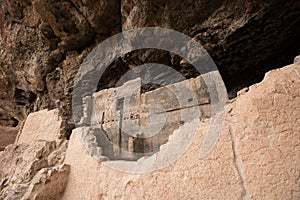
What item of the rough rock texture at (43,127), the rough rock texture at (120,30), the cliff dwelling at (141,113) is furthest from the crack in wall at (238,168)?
the rough rock texture at (120,30)

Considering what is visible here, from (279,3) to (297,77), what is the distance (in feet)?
→ 11.0

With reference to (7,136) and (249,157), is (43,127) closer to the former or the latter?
(249,157)

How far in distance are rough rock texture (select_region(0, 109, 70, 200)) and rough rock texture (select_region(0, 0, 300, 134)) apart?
9.34 feet

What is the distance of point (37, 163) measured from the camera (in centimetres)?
321

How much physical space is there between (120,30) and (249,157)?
16.5 feet

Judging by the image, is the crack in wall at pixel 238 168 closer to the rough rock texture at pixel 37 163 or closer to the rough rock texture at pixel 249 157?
the rough rock texture at pixel 249 157

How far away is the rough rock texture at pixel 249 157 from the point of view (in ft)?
5.17

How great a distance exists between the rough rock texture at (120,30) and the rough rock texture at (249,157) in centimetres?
335

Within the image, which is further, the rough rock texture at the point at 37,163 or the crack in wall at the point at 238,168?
the rough rock texture at the point at 37,163

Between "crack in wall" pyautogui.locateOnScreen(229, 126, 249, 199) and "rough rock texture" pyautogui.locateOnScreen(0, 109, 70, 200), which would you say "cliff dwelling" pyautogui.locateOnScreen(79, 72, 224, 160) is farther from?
"crack in wall" pyautogui.locateOnScreen(229, 126, 249, 199)

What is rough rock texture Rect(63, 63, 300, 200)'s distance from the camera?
1575mm

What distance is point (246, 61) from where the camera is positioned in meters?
5.75

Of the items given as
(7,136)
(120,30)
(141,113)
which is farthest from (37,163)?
(7,136)

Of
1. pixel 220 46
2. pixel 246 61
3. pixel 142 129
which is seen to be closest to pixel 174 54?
pixel 220 46
